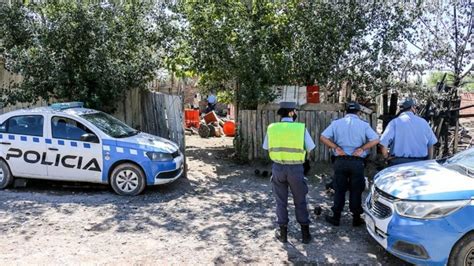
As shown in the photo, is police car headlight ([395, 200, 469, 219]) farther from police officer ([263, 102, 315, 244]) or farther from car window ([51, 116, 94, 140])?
car window ([51, 116, 94, 140])

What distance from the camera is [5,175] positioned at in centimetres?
806

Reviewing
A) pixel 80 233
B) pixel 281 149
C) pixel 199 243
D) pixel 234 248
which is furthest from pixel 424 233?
pixel 80 233

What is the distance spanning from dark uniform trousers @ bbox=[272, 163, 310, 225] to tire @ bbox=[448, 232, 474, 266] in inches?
70.0

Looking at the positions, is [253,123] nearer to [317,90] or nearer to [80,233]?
[317,90]

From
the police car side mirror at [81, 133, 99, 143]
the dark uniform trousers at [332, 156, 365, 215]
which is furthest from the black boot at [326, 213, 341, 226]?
the police car side mirror at [81, 133, 99, 143]

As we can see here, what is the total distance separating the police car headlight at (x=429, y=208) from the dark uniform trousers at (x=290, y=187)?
1252mm

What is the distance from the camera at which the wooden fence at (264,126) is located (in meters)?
10.3

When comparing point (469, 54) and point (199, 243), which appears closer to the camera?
point (199, 243)

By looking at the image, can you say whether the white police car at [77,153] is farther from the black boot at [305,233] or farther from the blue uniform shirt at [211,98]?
the blue uniform shirt at [211,98]

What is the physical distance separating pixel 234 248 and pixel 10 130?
5.12 metres

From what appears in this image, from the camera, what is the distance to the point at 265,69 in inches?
385

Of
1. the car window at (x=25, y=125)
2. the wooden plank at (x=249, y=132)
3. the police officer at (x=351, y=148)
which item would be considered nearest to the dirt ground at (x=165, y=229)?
the police officer at (x=351, y=148)

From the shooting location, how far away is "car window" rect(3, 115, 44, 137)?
7906 mm

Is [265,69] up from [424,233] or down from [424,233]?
up
